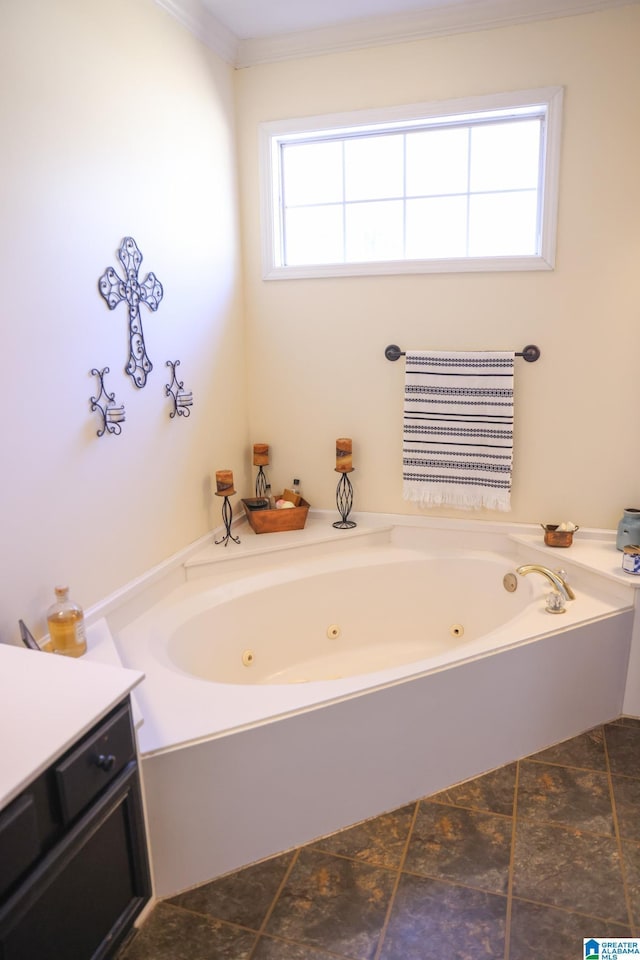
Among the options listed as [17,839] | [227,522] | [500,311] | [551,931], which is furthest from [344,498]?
[17,839]

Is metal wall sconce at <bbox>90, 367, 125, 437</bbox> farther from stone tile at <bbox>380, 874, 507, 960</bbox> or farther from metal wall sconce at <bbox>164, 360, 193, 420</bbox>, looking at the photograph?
stone tile at <bbox>380, 874, 507, 960</bbox>

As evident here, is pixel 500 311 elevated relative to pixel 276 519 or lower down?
elevated

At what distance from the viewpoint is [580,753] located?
94.7 inches

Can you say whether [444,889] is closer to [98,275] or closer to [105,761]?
[105,761]

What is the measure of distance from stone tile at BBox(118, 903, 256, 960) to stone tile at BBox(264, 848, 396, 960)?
90 mm

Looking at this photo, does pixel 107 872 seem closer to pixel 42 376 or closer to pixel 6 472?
pixel 6 472

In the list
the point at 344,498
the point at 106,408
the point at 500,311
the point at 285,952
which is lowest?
the point at 285,952

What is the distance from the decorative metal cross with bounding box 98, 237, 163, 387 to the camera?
2258mm

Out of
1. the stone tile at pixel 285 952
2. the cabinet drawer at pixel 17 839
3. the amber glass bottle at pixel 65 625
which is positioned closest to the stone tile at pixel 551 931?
the stone tile at pixel 285 952

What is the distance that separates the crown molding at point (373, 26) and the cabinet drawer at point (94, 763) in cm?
244

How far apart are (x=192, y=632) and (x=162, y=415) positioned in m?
0.82

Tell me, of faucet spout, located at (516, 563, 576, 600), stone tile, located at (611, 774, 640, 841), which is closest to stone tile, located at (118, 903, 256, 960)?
stone tile, located at (611, 774, 640, 841)

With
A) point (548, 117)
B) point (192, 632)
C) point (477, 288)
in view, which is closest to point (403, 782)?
point (192, 632)

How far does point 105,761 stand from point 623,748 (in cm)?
185
